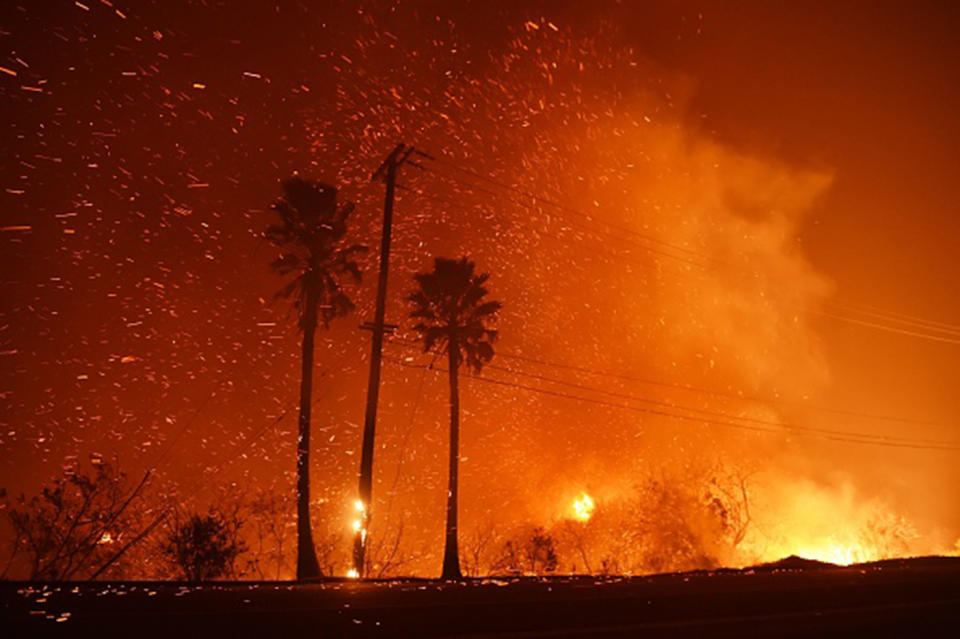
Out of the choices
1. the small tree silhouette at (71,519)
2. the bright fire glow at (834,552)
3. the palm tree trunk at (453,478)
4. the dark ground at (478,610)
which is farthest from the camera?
the bright fire glow at (834,552)

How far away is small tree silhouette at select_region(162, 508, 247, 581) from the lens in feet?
58.8

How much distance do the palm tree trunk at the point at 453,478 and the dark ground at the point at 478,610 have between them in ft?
57.3

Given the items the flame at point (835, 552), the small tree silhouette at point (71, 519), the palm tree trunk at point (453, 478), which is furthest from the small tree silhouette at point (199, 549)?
the flame at point (835, 552)

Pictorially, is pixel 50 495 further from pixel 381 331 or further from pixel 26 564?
pixel 381 331

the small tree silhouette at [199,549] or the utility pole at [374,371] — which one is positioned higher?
the utility pole at [374,371]

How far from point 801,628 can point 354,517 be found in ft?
47.0

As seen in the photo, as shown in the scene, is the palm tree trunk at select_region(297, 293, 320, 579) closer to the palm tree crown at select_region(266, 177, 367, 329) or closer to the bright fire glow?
the palm tree crown at select_region(266, 177, 367, 329)

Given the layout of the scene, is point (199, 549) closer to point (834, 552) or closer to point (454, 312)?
point (454, 312)

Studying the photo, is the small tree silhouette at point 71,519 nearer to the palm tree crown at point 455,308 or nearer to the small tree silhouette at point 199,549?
the small tree silhouette at point 199,549

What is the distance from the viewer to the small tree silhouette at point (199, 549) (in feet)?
58.8

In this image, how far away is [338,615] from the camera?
234 inches

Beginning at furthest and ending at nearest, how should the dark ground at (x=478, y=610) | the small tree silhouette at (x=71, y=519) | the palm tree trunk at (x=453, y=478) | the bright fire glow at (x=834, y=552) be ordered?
the bright fire glow at (x=834, y=552), the palm tree trunk at (x=453, y=478), the small tree silhouette at (x=71, y=519), the dark ground at (x=478, y=610)

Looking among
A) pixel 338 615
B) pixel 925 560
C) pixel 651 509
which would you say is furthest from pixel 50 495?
pixel 651 509

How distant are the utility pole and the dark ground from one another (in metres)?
9.06
